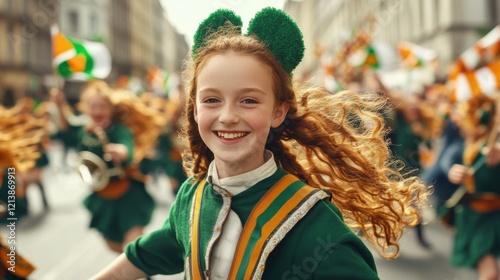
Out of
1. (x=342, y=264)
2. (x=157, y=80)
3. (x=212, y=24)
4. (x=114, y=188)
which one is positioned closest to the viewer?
(x=342, y=264)

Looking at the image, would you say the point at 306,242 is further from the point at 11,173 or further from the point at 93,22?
the point at 93,22

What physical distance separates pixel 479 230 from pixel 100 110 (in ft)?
10.3

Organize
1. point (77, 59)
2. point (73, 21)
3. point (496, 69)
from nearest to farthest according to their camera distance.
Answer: point (496, 69) < point (77, 59) < point (73, 21)

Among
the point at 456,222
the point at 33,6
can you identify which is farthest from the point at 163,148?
the point at 33,6

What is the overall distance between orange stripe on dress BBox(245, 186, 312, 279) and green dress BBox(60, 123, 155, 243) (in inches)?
143

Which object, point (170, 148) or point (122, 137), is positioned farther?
point (170, 148)

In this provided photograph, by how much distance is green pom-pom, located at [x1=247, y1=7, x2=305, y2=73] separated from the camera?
193 centimetres

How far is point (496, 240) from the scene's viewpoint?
443cm

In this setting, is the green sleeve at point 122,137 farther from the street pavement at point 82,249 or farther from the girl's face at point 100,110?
the street pavement at point 82,249

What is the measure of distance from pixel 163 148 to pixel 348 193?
26.8 ft

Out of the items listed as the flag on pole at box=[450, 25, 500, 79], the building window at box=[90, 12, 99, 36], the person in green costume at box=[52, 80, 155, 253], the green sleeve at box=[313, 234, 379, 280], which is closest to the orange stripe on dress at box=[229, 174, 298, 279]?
the green sleeve at box=[313, 234, 379, 280]

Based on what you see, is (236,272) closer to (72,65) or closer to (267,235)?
(267,235)

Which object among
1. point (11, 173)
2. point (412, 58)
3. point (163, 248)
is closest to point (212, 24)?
point (163, 248)

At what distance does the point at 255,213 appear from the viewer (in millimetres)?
1806
